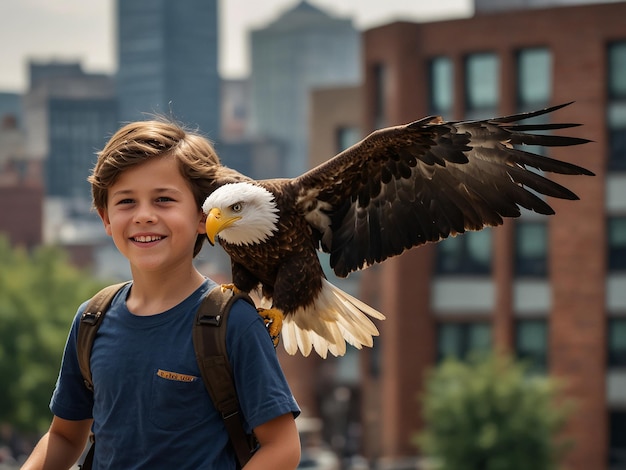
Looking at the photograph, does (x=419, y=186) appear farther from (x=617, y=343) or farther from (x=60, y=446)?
(x=617, y=343)

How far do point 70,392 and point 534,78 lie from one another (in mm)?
37363

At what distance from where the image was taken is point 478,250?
137 ft

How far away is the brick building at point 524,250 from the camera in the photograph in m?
38.8

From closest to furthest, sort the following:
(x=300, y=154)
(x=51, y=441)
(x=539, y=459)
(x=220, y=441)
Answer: (x=220, y=441)
(x=51, y=441)
(x=539, y=459)
(x=300, y=154)

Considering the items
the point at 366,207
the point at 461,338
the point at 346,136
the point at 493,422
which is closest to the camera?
the point at 366,207

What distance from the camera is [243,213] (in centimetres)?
501

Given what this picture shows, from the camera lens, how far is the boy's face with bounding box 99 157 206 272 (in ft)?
13.0

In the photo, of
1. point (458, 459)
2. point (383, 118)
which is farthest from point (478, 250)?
point (458, 459)

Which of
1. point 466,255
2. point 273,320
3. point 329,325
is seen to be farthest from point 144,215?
point 466,255

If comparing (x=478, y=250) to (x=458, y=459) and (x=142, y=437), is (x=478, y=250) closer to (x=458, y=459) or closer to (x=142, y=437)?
(x=458, y=459)

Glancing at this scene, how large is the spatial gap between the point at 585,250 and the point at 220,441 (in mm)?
36357

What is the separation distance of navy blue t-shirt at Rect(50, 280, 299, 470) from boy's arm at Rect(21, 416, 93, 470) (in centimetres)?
26

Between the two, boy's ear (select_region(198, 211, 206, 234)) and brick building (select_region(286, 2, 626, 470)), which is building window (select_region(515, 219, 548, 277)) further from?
boy's ear (select_region(198, 211, 206, 234))

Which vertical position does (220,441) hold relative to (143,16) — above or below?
below
